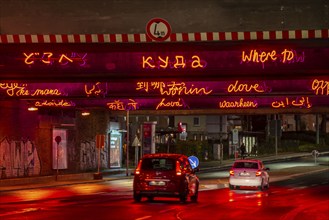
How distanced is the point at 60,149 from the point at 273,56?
29.2m

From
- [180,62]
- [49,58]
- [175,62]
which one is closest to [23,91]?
[49,58]

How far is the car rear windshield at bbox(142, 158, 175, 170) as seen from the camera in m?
24.8

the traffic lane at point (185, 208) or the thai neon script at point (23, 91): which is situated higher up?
the thai neon script at point (23, 91)

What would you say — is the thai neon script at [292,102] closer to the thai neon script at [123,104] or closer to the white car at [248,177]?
the white car at [248,177]

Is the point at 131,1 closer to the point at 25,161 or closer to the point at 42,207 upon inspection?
the point at 42,207

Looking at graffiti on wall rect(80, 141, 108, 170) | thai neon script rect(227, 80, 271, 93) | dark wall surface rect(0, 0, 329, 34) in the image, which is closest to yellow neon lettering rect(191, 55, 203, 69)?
dark wall surface rect(0, 0, 329, 34)

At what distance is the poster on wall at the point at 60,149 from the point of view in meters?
42.7

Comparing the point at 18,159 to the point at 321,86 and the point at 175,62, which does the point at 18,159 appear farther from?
the point at 175,62

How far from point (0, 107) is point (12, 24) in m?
23.3

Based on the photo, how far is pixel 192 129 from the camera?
9700 centimetres

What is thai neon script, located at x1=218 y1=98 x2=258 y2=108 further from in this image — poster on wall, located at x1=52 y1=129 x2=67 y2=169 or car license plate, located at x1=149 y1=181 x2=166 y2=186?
car license plate, located at x1=149 y1=181 x2=166 y2=186

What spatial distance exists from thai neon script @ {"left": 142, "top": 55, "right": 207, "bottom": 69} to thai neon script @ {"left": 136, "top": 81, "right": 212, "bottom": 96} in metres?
9.68

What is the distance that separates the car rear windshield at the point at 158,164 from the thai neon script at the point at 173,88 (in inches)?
140

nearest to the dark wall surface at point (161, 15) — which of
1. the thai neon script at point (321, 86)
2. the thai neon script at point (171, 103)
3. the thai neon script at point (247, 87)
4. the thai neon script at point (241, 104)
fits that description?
the thai neon script at point (321, 86)
